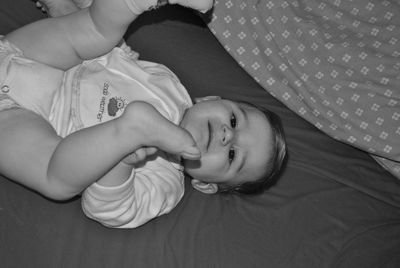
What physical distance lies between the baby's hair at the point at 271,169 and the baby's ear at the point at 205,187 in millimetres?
18

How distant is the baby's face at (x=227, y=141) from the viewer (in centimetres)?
125

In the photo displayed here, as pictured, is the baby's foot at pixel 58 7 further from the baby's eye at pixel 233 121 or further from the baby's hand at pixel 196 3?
the baby's eye at pixel 233 121

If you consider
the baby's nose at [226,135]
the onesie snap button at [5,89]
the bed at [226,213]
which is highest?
the onesie snap button at [5,89]

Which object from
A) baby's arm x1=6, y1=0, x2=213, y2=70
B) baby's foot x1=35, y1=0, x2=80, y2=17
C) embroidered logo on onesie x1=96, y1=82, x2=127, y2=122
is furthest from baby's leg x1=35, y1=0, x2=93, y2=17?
embroidered logo on onesie x1=96, y1=82, x2=127, y2=122

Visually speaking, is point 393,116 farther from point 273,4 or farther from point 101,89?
point 101,89

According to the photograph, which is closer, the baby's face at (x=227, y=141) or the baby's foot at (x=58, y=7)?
the baby's face at (x=227, y=141)

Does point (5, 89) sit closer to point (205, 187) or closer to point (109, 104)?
point (109, 104)

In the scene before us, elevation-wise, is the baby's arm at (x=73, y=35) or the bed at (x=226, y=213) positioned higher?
the baby's arm at (x=73, y=35)

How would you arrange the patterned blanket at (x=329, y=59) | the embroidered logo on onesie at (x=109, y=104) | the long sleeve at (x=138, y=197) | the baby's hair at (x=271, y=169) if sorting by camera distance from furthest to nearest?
the patterned blanket at (x=329, y=59), the baby's hair at (x=271, y=169), the embroidered logo on onesie at (x=109, y=104), the long sleeve at (x=138, y=197)

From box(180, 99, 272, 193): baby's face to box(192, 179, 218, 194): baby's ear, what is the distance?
2cm

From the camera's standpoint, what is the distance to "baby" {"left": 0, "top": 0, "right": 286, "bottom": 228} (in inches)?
40.0

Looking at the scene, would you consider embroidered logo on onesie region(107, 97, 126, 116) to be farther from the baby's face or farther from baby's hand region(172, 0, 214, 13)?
baby's hand region(172, 0, 214, 13)

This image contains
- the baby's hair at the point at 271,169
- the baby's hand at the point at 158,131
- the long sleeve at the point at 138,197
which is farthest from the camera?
the baby's hair at the point at 271,169

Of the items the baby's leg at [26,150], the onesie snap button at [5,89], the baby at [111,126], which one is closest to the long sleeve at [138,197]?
the baby at [111,126]
